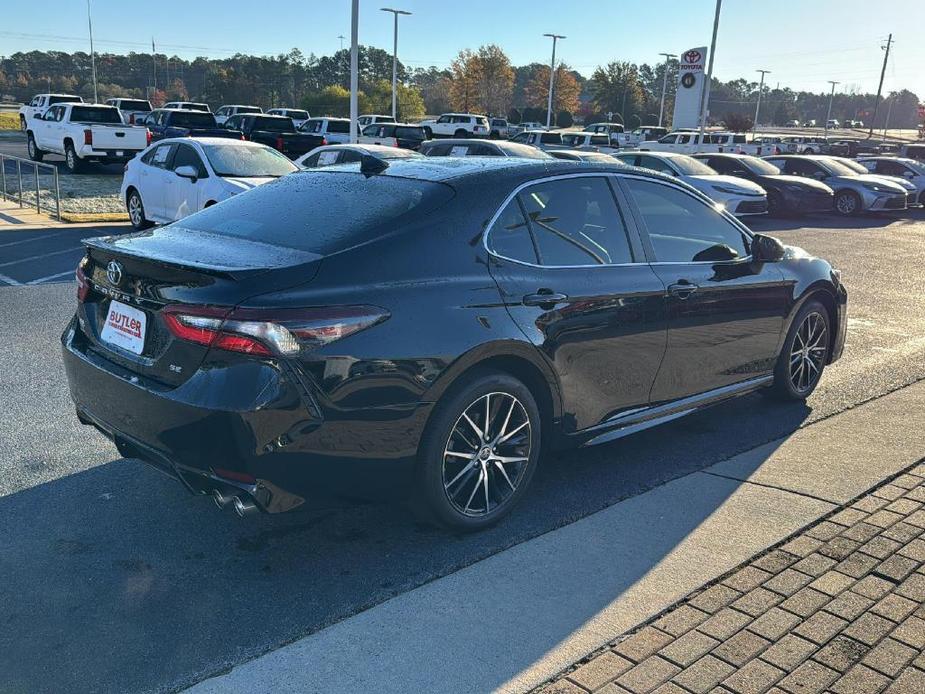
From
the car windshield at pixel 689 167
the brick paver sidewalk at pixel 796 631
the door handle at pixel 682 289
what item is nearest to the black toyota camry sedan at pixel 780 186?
the car windshield at pixel 689 167

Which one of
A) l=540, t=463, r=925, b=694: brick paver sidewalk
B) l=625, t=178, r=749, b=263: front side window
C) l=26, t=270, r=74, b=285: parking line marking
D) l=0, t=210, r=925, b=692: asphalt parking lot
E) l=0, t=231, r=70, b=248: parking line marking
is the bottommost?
l=0, t=231, r=70, b=248: parking line marking

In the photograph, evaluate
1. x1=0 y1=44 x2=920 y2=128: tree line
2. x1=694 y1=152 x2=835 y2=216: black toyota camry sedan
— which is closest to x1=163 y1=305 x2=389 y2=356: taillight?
x1=694 y1=152 x2=835 y2=216: black toyota camry sedan

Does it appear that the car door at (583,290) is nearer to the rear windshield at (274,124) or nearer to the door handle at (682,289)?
the door handle at (682,289)

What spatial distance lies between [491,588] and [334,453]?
0.84 meters

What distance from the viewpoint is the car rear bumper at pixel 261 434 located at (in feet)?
10.3

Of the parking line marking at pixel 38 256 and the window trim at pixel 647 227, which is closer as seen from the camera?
the window trim at pixel 647 227

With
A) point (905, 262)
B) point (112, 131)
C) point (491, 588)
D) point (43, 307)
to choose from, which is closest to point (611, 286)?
point (491, 588)

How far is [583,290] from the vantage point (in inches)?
162

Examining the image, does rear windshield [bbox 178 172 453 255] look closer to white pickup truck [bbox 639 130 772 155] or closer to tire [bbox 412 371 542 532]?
tire [bbox 412 371 542 532]

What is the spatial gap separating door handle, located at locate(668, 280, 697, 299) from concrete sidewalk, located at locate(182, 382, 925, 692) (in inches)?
39.1

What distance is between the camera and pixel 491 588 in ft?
11.3

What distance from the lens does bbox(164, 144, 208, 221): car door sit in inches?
479

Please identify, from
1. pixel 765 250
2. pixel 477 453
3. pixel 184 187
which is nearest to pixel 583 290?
pixel 477 453

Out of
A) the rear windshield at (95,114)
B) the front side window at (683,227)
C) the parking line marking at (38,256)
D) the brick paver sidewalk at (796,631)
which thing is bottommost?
the parking line marking at (38,256)
